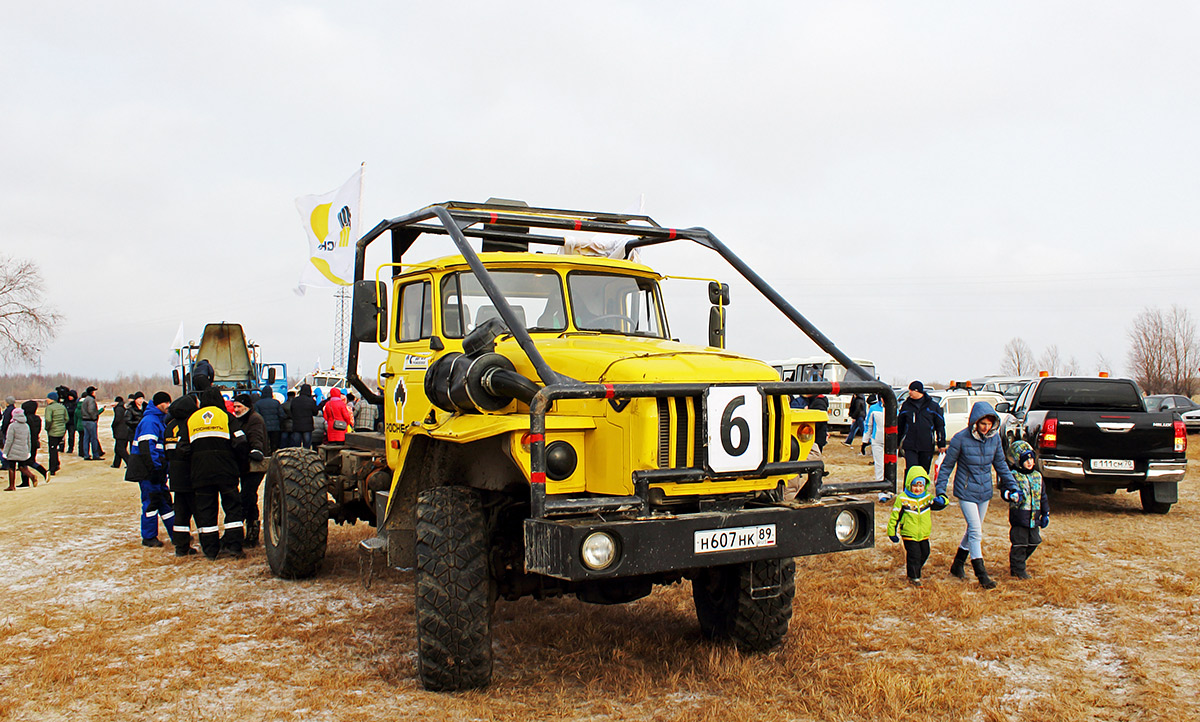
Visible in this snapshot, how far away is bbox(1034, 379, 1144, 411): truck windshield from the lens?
1207 centimetres

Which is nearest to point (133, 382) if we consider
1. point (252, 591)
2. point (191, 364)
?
point (191, 364)

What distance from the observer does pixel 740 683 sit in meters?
4.81

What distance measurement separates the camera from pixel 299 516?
7363 millimetres

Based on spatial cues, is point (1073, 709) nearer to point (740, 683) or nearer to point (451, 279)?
point (740, 683)

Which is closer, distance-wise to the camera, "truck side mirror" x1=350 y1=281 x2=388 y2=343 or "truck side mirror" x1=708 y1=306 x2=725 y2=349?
"truck side mirror" x1=350 y1=281 x2=388 y2=343

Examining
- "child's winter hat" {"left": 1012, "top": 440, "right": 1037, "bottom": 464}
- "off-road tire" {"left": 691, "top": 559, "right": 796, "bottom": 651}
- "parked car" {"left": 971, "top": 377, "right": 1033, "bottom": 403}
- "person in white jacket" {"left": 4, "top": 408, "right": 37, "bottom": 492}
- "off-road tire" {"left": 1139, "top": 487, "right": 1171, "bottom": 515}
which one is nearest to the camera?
"off-road tire" {"left": 691, "top": 559, "right": 796, "bottom": 651}

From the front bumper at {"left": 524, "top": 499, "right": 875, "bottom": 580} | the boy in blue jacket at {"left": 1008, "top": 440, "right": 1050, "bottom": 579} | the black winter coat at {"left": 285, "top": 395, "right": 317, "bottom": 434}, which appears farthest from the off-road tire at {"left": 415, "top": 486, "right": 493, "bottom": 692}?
the black winter coat at {"left": 285, "top": 395, "right": 317, "bottom": 434}

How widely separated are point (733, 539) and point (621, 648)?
4.99 ft

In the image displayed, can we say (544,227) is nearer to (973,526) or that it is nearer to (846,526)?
(846,526)

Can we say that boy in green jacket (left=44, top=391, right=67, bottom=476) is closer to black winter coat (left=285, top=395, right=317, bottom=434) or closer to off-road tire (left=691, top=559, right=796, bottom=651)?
black winter coat (left=285, top=395, right=317, bottom=434)

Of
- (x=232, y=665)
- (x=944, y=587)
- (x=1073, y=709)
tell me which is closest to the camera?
(x=1073, y=709)

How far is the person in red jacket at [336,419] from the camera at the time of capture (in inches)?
405

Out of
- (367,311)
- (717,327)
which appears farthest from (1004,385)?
(367,311)

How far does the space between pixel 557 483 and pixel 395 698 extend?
56.8 inches
